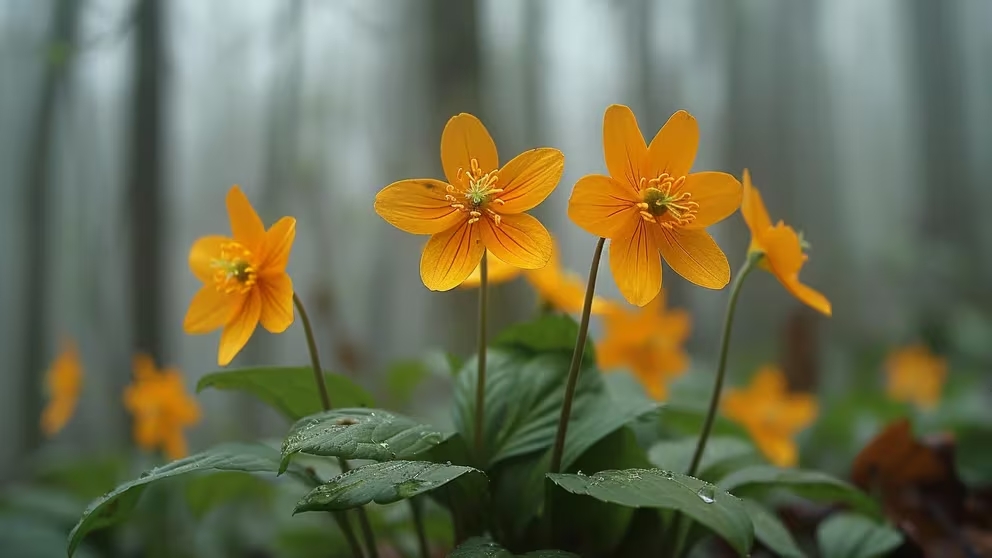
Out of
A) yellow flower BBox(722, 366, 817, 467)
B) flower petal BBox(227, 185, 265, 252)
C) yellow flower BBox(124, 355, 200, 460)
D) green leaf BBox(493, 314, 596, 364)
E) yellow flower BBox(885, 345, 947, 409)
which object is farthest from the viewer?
yellow flower BBox(885, 345, 947, 409)

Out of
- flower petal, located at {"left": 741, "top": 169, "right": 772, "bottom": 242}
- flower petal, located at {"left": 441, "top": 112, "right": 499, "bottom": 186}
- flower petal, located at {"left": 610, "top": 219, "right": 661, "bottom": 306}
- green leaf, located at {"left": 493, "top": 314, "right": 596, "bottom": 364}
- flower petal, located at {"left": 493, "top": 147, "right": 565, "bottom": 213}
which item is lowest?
green leaf, located at {"left": 493, "top": 314, "right": 596, "bottom": 364}

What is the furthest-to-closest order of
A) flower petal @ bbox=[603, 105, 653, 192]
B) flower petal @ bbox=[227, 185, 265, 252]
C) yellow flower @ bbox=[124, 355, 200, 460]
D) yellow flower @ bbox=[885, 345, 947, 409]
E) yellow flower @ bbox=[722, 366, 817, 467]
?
yellow flower @ bbox=[885, 345, 947, 409], yellow flower @ bbox=[124, 355, 200, 460], yellow flower @ bbox=[722, 366, 817, 467], flower petal @ bbox=[227, 185, 265, 252], flower petal @ bbox=[603, 105, 653, 192]

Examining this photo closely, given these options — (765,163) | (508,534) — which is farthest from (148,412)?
(765,163)

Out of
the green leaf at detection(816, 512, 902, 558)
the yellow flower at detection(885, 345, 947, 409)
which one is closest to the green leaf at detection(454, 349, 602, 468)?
the green leaf at detection(816, 512, 902, 558)

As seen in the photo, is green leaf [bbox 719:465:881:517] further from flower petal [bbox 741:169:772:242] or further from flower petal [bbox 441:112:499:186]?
flower petal [bbox 441:112:499:186]

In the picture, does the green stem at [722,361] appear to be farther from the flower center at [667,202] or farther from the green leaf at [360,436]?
Result: the green leaf at [360,436]

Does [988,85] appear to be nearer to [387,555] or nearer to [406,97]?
[406,97]

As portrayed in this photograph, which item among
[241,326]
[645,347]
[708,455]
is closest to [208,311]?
[241,326]
